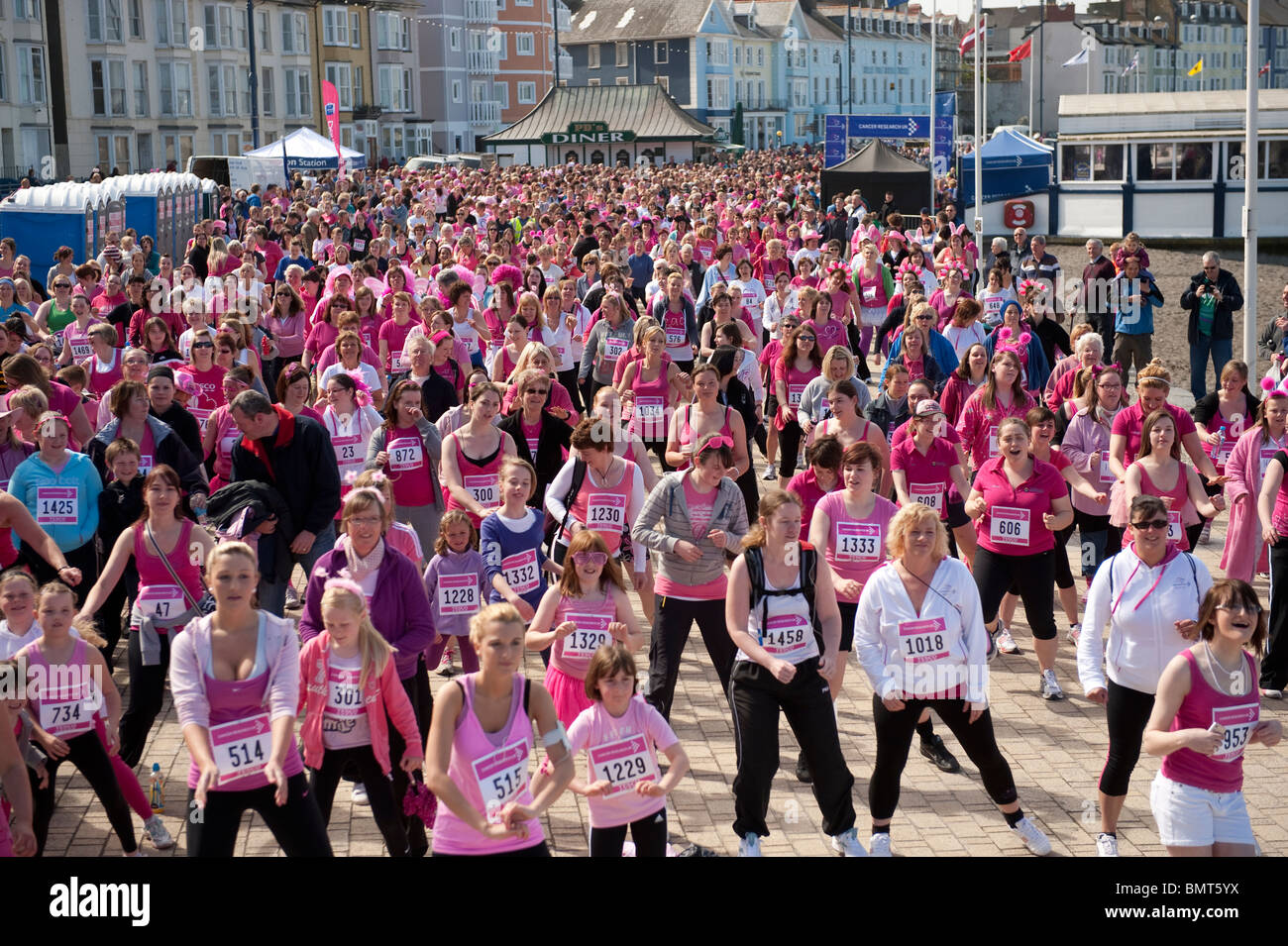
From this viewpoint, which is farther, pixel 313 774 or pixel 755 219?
pixel 755 219

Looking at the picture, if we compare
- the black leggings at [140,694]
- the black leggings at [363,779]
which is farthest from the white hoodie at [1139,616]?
the black leggings at [140,694]

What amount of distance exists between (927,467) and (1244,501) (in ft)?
6.07

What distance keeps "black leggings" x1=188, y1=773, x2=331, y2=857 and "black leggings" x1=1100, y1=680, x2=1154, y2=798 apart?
3212 millimetres

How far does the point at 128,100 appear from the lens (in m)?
68.4

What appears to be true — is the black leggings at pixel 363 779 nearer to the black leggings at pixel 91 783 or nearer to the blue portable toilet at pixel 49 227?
the black leggings at pixel 91 783

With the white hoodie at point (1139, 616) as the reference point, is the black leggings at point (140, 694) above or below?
below

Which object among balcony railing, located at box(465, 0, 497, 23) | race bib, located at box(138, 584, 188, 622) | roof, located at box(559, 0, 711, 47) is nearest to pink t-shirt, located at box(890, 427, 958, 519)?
race bib, located at box(138, 584, 188, 622)

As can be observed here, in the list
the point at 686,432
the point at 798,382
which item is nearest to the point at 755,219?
the point at 798,382

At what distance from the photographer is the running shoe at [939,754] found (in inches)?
312

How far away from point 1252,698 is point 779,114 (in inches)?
5004

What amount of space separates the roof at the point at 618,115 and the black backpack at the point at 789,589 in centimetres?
7365

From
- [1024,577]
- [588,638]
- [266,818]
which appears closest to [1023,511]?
[1024,577]

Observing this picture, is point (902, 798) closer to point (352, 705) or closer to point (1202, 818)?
point (1202, 818)

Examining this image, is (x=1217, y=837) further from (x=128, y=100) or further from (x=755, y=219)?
(x=128, y=100)
